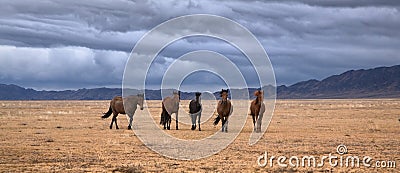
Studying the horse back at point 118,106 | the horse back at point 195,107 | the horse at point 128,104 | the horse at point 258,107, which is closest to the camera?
the horse at point 258,107

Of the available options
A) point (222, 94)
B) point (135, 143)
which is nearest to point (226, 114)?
point (222, 94)

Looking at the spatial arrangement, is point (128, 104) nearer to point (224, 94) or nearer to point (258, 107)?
point (224, 94)

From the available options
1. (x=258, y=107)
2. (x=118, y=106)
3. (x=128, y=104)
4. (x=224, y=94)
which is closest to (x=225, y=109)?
(x=224, y=94)

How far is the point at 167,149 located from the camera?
18984 mm

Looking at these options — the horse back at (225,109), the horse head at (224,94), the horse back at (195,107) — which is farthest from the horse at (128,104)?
the horse head at (224,94)

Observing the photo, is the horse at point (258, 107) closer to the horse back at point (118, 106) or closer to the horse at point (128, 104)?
the horse at point (128, 104)

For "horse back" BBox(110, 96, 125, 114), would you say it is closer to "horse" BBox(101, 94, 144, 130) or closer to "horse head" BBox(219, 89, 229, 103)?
"horse" BBox(101, 94, 144, 130)

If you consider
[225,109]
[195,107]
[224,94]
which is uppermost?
[224,94]

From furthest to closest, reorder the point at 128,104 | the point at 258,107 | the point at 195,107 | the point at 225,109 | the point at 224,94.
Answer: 1. the point at 128,104
2. the point at 195,107
3. the point at 258,107
4. the point at 225,109
5. the point at 224,94

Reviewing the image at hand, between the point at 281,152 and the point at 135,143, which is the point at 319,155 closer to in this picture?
the point at 281,152

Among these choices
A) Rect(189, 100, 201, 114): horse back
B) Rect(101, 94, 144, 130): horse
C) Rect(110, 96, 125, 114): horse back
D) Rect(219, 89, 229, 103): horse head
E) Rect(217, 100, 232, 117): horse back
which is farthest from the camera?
Rect(110, 96, 125, 114): horse back

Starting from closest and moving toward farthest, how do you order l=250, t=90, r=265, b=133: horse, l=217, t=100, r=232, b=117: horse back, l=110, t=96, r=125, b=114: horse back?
l=217, t=100, r=232, b=117: horse back, l=250, t=90, r=265, b=133: horse, l=110, t=96, r=125, b=114: horse back

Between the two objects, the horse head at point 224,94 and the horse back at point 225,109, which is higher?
the horse head at point 224,94

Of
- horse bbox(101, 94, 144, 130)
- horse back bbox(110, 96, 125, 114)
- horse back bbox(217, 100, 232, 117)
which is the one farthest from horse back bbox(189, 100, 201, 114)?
horse back bbox(110, 96, 125, 114)
